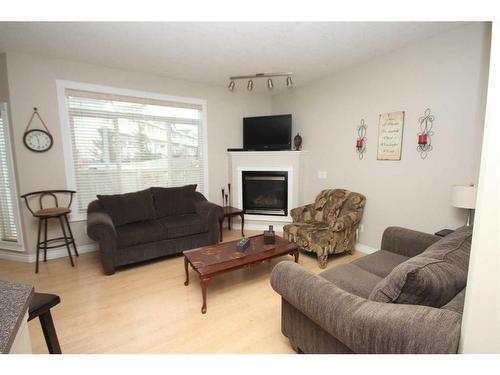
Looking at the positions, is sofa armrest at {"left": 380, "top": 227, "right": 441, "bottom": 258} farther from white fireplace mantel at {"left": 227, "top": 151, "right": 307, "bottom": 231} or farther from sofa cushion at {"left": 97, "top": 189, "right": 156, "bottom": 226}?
sofa cushion at {"left": 97, "top": 189, "right": 156, "bottom": 226}

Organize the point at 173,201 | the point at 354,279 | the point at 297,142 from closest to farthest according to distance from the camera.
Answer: the point at 354,279 → the point at 173,201 → the point at 297,142

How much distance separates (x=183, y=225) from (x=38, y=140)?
2.12 metres

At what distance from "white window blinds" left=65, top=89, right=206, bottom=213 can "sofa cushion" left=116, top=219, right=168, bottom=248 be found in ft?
2.86

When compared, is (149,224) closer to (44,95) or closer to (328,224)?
(44,95)

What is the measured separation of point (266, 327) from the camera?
1.85 m

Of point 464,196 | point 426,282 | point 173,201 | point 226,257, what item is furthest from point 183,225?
point 464,196

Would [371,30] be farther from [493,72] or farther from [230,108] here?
[230,108]

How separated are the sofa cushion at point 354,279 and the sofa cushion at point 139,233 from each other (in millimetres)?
2070

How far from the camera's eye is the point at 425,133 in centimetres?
259

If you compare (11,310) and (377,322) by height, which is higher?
(11,310)

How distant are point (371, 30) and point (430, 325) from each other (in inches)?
103

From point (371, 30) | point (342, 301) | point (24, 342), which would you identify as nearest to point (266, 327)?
point (342, 301)

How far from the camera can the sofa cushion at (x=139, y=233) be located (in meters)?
2.75

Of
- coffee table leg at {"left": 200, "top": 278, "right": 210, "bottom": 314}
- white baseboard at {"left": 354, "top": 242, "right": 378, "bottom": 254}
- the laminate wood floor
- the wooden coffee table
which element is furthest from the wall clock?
white baseboard at {"left": 354, "top": 242, "right": 378, "bottom": 254}
